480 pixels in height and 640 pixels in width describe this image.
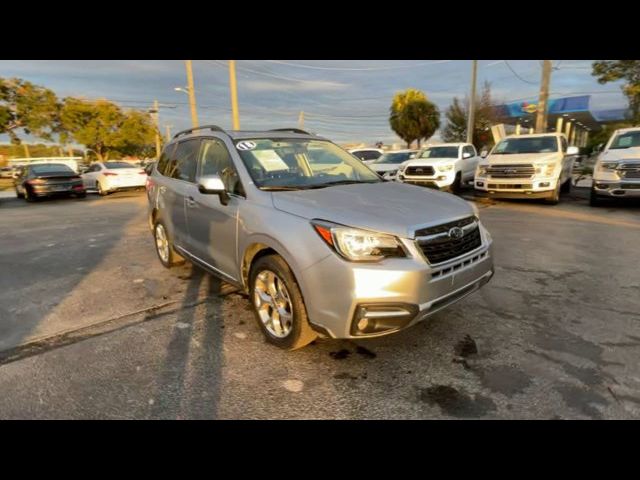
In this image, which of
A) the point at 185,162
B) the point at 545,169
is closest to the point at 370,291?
the point at 185,162

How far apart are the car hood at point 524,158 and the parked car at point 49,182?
15.0 meters

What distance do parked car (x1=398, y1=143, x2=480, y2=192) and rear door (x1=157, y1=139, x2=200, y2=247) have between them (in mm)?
9275

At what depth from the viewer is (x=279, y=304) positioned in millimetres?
3096

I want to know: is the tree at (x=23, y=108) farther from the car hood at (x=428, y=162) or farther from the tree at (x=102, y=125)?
the car hood at (x=428, y=162)

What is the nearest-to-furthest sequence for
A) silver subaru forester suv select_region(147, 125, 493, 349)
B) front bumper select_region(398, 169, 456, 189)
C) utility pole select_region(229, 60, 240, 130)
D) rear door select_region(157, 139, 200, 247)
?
silver subaru forester suv select_region(147, 125, 493, 349) → rear door select_region(157, 139, 200, 247) → front bumper select_region(398, 169, 456, 189) → utility pole select_region(229, 60, 240, 130)

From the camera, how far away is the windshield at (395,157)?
1688cm

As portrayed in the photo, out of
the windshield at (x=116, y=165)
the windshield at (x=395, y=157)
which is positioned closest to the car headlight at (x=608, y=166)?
the windshield at (x=395, y=157)

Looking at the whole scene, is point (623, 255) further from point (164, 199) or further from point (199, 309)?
point (164, 199)

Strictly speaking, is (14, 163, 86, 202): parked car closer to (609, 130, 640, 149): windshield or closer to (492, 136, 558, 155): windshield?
(492, 136, 558, 155): windshield

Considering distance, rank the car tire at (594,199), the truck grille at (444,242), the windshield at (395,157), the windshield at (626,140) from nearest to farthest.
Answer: the truck grille at (444,242) → the windshield at (626,140) → the car tire at (594,199) → the windshield at (395,157)

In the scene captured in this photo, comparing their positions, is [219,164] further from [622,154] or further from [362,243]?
[622,154]

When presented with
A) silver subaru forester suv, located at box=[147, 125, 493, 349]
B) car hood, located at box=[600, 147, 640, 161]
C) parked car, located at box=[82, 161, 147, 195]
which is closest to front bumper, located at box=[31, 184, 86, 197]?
parked car, located at box=[82, 161, 147, 195]

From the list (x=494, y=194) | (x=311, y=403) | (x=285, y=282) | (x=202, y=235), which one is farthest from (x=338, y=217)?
(x=494, y=194)

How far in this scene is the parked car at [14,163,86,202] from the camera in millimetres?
14508
